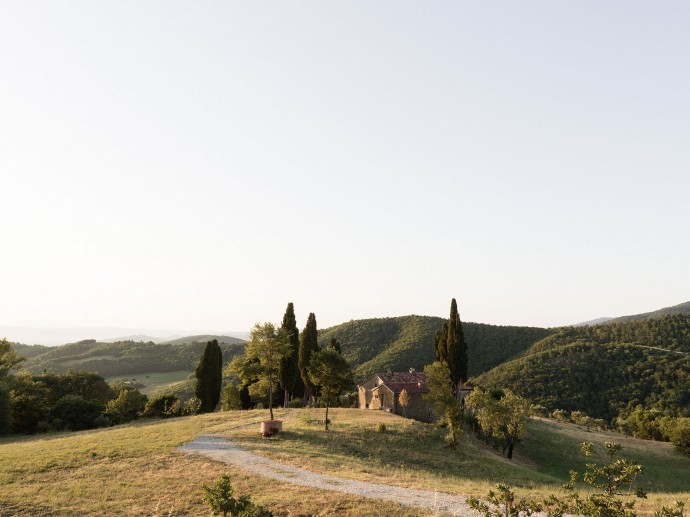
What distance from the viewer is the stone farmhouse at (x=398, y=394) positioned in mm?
60344

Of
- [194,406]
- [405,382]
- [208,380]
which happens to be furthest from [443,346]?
[194,406]

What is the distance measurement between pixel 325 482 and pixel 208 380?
47172 mm

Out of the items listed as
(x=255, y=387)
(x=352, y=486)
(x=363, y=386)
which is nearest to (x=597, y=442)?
(x=363, y=386)

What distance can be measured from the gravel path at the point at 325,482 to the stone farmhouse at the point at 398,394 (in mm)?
29596

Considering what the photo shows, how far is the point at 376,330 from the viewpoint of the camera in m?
149

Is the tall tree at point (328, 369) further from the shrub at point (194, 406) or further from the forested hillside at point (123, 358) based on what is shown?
the forested hillside at point (123, 358)

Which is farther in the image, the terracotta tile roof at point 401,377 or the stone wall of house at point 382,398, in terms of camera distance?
the terracotta tile roof at point 401,377

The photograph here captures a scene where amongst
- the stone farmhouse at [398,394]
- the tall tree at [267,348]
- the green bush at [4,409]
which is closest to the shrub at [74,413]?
the green bush at [4,409]

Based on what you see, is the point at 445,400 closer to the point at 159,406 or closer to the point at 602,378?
the point at 159,406

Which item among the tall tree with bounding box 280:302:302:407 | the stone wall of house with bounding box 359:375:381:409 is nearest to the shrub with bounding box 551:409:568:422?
the stone wall of house with bounding box 359:375:381:409

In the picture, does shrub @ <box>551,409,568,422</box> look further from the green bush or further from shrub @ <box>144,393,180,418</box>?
the green bush

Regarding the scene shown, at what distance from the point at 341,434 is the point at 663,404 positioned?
75.2m

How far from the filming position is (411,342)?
12675 cm

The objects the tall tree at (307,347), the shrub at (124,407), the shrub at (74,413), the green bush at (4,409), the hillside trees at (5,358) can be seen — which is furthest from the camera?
the tall tree at (307,347)
